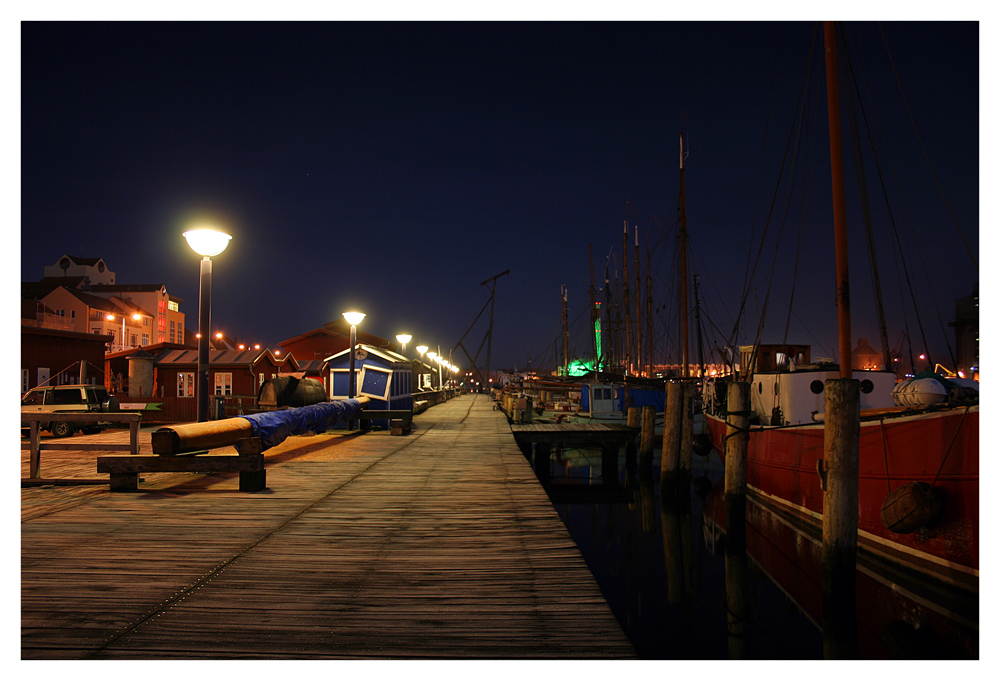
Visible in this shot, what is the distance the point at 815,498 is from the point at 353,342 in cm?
1418

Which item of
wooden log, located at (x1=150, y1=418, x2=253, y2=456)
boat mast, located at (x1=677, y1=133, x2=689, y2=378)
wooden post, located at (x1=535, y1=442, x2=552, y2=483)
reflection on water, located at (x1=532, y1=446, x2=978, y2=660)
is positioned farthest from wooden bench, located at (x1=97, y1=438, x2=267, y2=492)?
boat mast, located at (x1=677, y1=133, x2=689, y2=378)

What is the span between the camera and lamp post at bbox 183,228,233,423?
7.96 meters

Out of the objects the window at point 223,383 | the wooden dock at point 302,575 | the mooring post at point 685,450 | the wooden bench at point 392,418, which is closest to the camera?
the wooden dock at point 302,575

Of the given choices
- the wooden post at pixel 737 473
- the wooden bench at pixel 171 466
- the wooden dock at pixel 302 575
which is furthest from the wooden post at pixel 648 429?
the wooden bench at pixel 171 466

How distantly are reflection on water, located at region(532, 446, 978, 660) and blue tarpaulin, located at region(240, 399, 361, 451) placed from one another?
6998 mm

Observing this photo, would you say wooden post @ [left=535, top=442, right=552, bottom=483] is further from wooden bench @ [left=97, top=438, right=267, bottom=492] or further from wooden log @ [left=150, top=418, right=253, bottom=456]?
wooden bench @ [left=97, top=438, right=267, bottom=492]

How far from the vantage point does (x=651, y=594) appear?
10.3 metres

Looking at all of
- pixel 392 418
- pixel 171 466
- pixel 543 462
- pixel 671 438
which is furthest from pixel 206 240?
pixel 543 462

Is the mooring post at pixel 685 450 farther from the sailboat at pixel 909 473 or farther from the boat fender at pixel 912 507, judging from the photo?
the boat fender at pixel 912 507

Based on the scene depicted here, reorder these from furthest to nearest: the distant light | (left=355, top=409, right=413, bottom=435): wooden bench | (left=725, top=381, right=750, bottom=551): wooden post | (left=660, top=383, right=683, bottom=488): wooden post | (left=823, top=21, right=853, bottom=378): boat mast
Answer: (left=355, top=409, right=413, bottom=435): wooden bench → (left=660, top=383, right=683, bottom=488): wooden post → (left=725, top=381, right=750, bottom=551): wooden post → (left=823, top=21, right=853, bottom=378): boat mast → the distant light

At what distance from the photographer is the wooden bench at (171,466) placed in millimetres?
7746

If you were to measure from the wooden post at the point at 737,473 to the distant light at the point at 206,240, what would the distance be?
11119 mm

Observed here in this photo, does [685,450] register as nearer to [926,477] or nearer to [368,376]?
[926,477]
